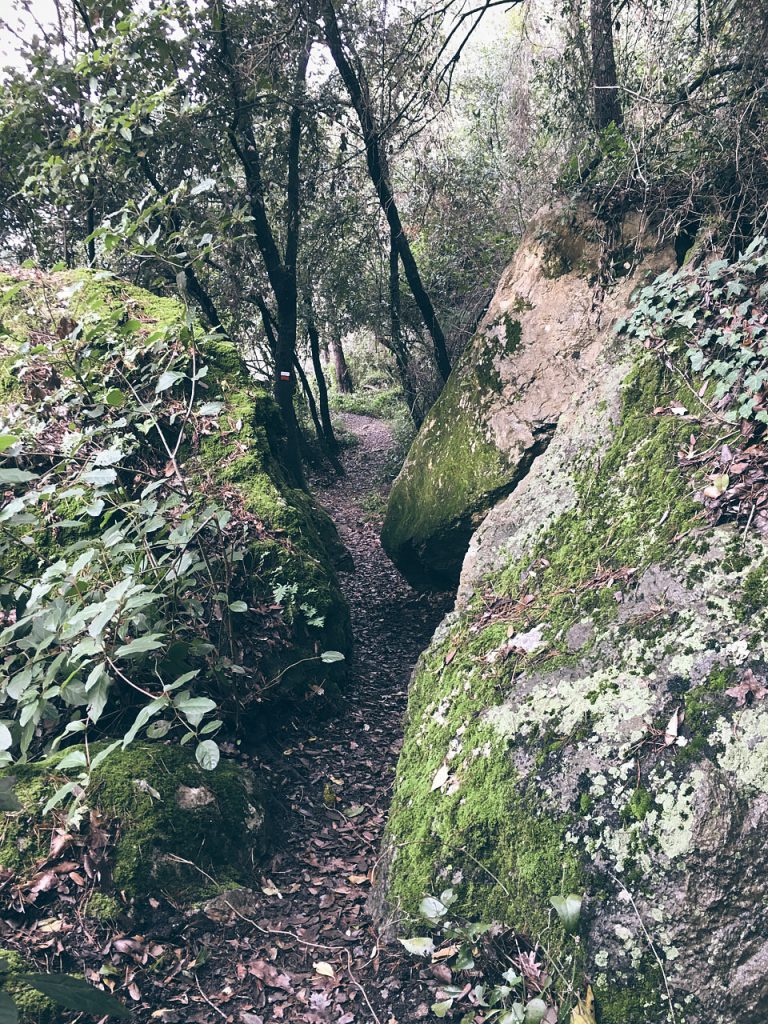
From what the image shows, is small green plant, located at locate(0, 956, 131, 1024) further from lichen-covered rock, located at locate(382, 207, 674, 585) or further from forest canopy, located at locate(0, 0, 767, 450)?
lichen-covered rock, located at locate(382, 207, 674, 585)

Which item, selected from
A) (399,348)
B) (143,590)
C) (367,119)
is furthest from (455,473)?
(399,348)

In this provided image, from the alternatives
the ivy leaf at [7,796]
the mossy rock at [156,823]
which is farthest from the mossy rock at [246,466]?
the ivy leaf at [7,796]

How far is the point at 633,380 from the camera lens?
4098 mm

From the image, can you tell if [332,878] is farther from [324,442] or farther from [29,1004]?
[324,442]

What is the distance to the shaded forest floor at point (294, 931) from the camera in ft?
8.45

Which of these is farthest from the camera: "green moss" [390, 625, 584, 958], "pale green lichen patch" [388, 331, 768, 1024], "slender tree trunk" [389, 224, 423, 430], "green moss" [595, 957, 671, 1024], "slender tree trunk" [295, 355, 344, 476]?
"slender tree trunk" [295, 355, 344, 476]

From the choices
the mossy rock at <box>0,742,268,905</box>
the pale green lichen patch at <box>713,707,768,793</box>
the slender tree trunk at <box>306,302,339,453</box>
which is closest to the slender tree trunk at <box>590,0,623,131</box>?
the pale green lichen patch at <box>713,707,768,793</box>

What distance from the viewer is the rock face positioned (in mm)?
2182

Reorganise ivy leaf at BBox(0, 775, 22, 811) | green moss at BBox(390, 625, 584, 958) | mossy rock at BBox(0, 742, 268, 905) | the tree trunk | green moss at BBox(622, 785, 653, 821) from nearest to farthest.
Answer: ivy leaf at BBox(0, 775, 22, 811) → green moss at BBox(622, 785, 653, 821) → green moss at BBox(390, 625, 584, 958) → mossy rock at BBox(0, 742, 268, 905) → the tree trunk

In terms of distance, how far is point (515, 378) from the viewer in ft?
19.7

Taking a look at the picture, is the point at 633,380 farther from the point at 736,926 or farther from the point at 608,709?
the point at 736,926

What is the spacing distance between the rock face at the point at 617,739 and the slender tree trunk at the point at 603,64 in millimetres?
3663

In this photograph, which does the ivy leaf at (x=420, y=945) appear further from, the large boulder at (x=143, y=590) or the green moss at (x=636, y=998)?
the large boulder at (x=143, y=590)

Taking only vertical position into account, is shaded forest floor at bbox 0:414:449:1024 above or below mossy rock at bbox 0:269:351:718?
below
